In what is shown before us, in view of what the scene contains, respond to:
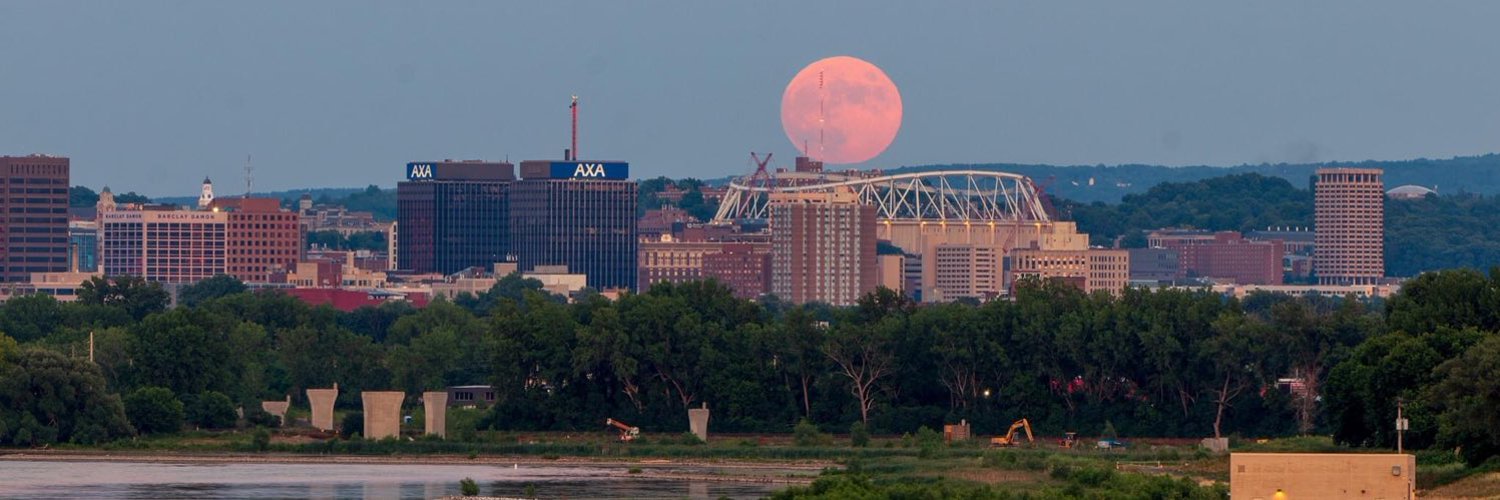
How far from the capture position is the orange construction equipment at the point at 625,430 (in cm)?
15025

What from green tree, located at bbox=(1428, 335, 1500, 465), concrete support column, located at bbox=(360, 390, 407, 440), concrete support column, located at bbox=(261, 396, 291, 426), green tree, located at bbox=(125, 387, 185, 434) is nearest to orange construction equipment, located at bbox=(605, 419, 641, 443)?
concrete support column, located at bbox=(360, 390, 407, 440)

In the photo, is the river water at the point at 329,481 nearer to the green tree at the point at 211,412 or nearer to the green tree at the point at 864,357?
the green tree at the point at 211,412

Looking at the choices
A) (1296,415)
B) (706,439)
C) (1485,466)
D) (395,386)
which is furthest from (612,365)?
(1485,466)

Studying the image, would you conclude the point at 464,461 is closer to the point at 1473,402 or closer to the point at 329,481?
the point at 329,481

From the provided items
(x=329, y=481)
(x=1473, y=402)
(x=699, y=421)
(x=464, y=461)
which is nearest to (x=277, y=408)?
(x=464, y=461)

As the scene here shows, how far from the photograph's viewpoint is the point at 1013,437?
5782 inches

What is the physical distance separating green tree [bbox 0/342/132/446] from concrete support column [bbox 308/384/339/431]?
10.3m

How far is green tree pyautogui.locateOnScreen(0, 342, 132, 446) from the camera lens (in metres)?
144

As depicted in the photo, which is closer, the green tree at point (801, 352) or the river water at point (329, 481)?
the river water at point (329, 481)

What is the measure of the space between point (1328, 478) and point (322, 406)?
79767 mm

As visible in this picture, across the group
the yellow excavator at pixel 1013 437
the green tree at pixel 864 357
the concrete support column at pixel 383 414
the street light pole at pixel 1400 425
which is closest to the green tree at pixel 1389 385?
the street light pole at pixel 1400 425

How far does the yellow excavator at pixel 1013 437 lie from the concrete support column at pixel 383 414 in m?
24.7

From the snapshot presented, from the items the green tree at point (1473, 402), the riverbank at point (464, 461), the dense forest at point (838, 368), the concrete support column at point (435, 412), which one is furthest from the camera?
the concrete support column at point (435, 412)

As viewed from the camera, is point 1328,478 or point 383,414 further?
point 383,414
